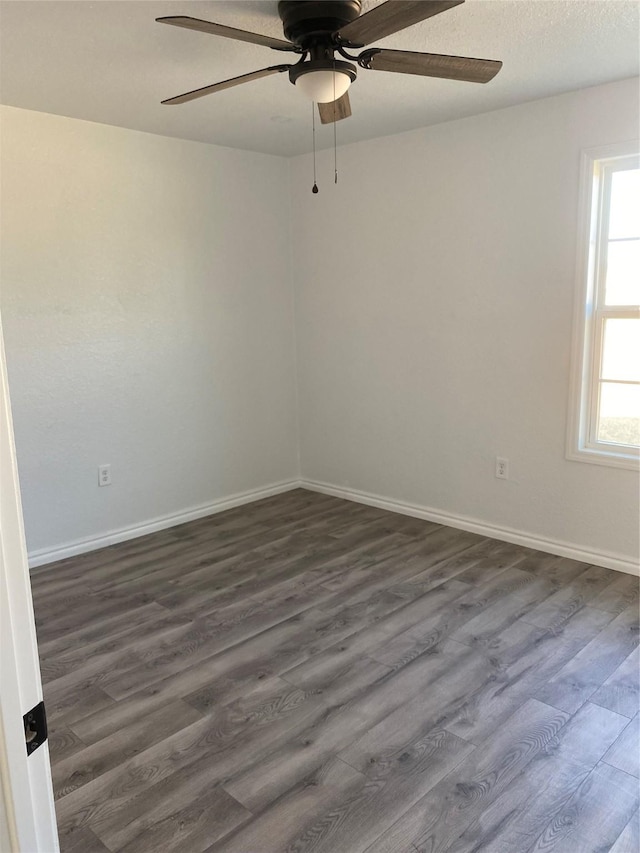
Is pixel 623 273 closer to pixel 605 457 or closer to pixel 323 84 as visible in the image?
pixel 605 457

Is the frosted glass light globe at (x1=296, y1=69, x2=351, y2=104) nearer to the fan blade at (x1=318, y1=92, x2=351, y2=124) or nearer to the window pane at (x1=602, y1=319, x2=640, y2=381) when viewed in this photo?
the fan blade at (x1=318, y1=92, x2=351, y2=124)

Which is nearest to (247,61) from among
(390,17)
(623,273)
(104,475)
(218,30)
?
(218,30)

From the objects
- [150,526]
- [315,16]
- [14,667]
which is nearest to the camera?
[14,667]

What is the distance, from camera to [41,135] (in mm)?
3387

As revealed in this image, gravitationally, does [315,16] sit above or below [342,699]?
above

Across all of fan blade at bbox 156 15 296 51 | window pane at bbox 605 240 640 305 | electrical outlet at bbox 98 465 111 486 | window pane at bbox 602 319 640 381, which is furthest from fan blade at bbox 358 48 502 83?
electrical outlet at bbox 98 465 111 486

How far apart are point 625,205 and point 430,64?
5.49 feet

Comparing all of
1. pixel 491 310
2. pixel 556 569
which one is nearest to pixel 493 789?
pixel 556 569

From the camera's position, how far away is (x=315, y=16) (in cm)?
210

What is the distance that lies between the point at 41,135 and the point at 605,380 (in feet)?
10.9

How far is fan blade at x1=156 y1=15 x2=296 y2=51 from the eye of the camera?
5.88ft

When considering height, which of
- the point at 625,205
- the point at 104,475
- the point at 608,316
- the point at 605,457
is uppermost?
the point at 625,205

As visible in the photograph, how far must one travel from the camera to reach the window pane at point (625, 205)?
10.6ft

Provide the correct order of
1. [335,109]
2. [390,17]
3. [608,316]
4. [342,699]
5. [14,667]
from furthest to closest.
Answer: [608,316] → [335,109] → [342,699] → [390,17] → [14,667]
